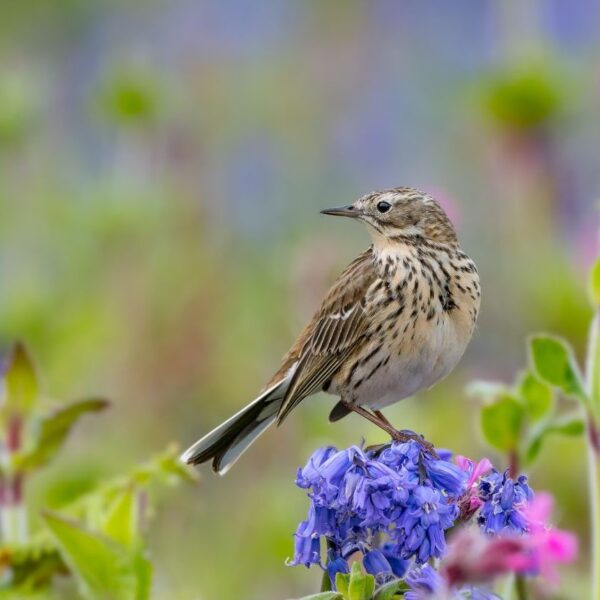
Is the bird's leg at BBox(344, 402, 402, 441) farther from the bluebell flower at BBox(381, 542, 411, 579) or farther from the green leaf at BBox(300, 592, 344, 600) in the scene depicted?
the green leaf at BBox(300, 592, 344, 600)

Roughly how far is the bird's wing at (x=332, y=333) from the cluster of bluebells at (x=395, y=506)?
5.32 ft

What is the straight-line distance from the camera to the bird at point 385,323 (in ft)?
14.3

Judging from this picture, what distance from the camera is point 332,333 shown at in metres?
4.61

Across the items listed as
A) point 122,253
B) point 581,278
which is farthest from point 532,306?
point 122,253

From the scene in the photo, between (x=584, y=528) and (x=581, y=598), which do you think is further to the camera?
(x=584, y=528)

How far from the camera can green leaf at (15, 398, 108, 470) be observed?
375cm

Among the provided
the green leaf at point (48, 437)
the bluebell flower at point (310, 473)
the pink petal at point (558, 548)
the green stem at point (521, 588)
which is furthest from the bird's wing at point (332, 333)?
the bluebell flower at point (310, 473)

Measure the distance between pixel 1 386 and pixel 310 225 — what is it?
20.2 ft

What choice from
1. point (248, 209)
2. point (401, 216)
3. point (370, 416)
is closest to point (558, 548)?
point (370, 416)

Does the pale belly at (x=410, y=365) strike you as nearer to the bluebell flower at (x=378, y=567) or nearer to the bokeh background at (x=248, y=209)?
the bokeh background at (x=248, y=209)

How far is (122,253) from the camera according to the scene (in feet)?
28.3

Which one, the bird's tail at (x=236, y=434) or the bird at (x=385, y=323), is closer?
the bird's tail at (x=236, y=434)

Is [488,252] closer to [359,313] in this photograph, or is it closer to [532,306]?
[532,306]

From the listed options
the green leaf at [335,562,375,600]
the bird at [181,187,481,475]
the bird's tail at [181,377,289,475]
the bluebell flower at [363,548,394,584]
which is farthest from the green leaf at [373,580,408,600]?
the bird at [181,187,481,475]
